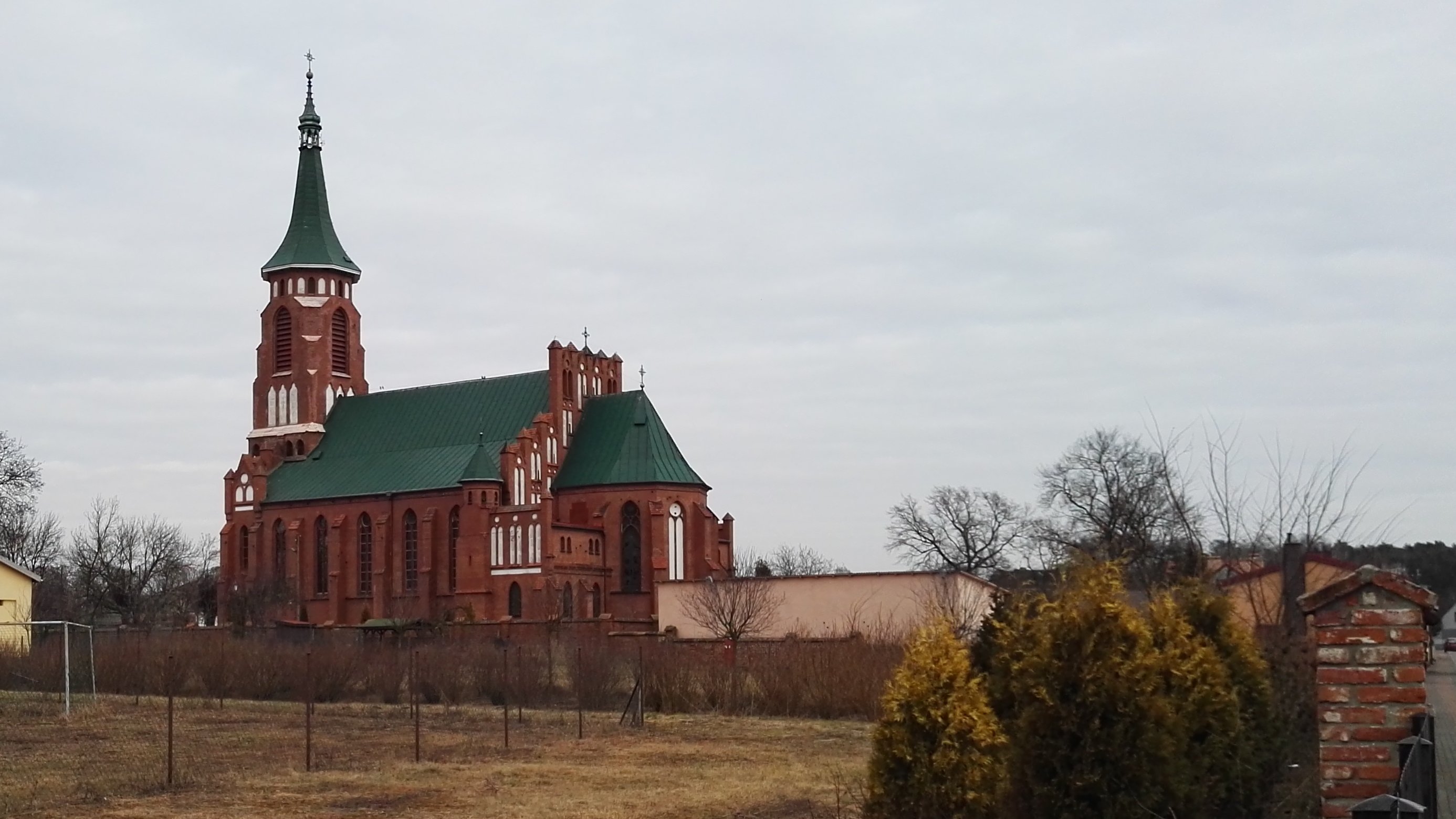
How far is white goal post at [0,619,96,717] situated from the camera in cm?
2983

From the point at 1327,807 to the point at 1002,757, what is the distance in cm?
331

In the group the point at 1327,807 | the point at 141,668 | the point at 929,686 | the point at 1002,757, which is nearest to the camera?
the point at 1327,807

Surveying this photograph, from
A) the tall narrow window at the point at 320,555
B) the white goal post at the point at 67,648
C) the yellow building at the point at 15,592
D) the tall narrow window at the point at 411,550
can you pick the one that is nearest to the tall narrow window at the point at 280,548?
the tall narrow window at the point at 320,555

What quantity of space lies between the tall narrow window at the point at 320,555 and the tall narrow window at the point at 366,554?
222 centimetres

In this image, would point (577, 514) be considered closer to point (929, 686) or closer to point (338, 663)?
point (338, 663)

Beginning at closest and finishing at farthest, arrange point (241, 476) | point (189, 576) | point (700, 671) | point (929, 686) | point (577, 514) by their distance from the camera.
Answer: point (929, 686)
point (700, 671)
point (577, 514)
point (241, 476)
point (189, 576)

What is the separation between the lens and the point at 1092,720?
33.4 ft

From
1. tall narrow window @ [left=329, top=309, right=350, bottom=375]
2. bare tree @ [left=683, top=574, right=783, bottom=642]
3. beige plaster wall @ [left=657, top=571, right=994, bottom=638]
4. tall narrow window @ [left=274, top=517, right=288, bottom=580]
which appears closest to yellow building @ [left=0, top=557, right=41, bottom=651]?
beige plaster wall @ [left=657, top=571, right=994, bottom=638]

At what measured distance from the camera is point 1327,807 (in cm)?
841

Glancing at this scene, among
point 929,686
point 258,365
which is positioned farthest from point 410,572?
point 929,686

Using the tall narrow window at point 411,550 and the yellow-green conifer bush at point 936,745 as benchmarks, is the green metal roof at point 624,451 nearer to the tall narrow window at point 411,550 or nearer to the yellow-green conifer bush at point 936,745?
the tall narrow window at point 411,550

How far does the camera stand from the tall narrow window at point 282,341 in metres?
82.7

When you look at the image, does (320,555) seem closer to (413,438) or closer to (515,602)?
(413,438)

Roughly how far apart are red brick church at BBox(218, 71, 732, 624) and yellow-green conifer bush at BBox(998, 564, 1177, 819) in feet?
191
